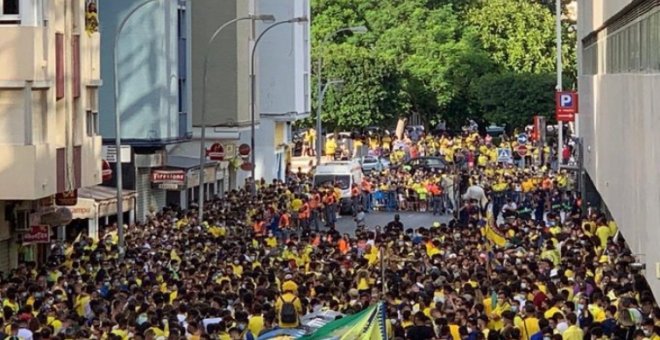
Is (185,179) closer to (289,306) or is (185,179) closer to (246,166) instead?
(246,166)

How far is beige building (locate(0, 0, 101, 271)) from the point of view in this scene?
31172mm

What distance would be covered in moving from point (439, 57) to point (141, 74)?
44.9 m

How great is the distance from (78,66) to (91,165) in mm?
2248

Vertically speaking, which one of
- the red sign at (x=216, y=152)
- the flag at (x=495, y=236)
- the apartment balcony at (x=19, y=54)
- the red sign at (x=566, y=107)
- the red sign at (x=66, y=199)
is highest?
the apartment balcony at (x=19, y=54)

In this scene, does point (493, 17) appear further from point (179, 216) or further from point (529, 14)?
point (179, 216)

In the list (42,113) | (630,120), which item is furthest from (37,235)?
(630,120)

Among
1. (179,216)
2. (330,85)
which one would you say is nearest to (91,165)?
(179,216)

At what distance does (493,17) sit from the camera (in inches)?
3634

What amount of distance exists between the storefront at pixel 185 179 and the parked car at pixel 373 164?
12492 millimetres

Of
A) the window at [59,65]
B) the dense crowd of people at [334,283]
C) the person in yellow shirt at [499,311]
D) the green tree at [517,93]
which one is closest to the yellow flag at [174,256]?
the dense crowd of people at [334,283]

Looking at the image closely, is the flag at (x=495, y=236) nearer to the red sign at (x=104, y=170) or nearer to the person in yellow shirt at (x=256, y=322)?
the red sign at (x=104, y=170)

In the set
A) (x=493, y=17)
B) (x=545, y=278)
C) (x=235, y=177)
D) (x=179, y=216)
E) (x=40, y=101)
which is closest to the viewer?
(x=545, y=278)

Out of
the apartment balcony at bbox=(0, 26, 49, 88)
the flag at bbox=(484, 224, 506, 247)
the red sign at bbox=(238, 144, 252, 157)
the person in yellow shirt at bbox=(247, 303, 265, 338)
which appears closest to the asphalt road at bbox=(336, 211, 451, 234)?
the red sign at bbox=(238, 144, 252, 157)

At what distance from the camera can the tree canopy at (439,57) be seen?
88.2m
